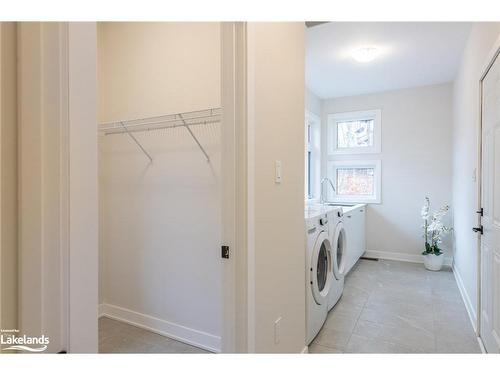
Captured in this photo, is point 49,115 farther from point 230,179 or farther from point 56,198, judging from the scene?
point 230,179

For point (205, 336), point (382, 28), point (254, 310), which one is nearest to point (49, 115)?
point (254, 310)

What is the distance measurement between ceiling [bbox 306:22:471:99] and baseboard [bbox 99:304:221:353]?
2.74 meters

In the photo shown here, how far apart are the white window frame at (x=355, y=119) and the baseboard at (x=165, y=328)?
145 inches

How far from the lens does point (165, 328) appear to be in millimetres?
2260

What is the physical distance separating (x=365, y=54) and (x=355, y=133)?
6.14ft

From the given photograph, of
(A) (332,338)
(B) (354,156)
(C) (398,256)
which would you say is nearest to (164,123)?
(A) (332,338)

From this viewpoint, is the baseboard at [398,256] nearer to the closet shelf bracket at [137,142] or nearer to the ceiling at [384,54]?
the ceiling at [384,54]

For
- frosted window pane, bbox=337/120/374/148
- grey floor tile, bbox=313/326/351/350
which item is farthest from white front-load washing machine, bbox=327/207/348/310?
frosted window pane, bbox=337/120/374/148

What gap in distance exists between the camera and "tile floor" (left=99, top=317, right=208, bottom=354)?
6.76 feet

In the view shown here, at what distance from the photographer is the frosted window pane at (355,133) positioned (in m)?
4.67
